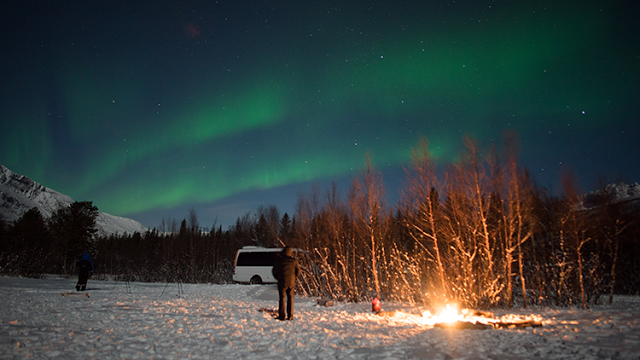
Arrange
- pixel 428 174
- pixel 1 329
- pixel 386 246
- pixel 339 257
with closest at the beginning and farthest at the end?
pixel 1 329, pixel 428 174, pixel 339 257, pixel 386 246

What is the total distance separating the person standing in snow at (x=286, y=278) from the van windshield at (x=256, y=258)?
13661mm

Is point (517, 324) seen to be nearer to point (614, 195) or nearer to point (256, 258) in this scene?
→ point (614, 195)

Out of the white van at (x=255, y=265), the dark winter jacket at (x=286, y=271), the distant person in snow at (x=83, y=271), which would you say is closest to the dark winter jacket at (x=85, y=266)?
the distant person in snow at (x=83, y=271)

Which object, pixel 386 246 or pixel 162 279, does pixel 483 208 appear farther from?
pixel 162 279

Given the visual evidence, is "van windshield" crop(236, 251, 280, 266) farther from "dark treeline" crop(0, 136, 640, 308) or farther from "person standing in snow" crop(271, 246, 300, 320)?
"person standing in snow" crop(271, 246, 300, 320)

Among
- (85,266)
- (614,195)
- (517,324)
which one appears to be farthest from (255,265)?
(614,195)

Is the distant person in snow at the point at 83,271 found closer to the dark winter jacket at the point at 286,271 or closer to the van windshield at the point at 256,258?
the van windshield at the point at 256,258

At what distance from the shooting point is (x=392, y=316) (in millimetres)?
8258

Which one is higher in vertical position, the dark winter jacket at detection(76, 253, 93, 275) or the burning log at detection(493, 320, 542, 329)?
the dark winter jacket at detection(76, 253, 93, 275)

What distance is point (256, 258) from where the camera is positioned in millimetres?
21625

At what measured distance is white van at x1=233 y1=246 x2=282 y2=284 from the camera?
69.3 feet

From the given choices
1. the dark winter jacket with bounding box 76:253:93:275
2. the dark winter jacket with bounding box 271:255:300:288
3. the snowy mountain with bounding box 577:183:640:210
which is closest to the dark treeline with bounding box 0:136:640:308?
the snowy mountain with bounding box 577:183:640:210

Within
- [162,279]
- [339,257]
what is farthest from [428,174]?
[162,279]

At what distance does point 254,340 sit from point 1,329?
360 cm
